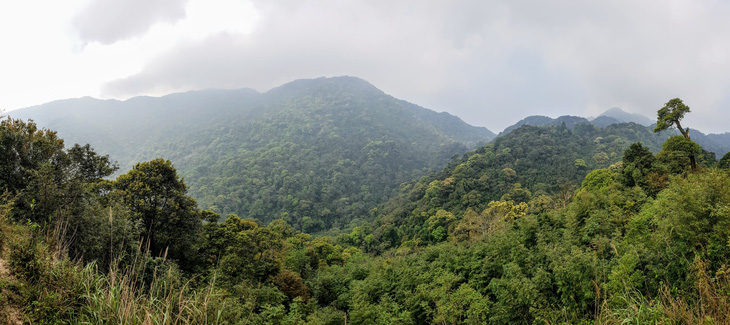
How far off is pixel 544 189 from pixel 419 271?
34091 millimetres

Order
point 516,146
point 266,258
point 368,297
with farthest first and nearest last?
1. point 516,146
2. point 266,258
3. point 368,297

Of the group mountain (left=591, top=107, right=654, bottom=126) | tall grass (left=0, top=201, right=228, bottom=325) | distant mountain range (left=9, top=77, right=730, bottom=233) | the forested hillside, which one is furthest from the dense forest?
mountain (left=591, top=107, right=654, bottom=126)

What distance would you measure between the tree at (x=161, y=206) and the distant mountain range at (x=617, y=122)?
83.4 meters

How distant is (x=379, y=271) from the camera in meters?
17.2

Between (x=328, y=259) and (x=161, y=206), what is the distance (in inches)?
671

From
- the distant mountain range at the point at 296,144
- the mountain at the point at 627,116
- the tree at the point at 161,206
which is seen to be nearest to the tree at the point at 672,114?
the distant mountain range at the point at 296,144

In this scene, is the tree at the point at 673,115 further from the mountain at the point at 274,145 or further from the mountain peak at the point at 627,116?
the mountain peak at the point at 627,116

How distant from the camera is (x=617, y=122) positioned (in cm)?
14738

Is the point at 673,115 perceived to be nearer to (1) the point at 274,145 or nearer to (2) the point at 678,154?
(2) the point at 678,154

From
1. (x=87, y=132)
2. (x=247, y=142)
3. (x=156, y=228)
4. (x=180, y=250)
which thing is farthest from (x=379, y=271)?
(x=87, y=132)

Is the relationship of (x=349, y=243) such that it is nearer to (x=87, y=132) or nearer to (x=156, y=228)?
(x=156, y=228)

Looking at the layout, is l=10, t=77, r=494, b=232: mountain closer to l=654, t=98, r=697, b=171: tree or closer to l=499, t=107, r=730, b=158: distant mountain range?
l=499, t=107, r=730, b=158: distant mountain range

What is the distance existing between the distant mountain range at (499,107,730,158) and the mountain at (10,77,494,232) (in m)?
34.2

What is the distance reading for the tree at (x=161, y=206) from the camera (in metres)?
14.3
